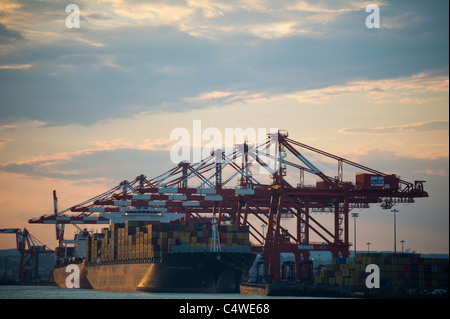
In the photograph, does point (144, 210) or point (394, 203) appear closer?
point (394, 203)

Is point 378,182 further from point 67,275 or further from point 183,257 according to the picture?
point 67,275

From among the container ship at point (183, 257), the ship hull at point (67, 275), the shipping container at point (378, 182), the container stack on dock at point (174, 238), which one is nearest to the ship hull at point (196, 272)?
the container ship at point (183, 257)

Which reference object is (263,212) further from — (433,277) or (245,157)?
(433,277)

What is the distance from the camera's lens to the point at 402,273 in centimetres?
9288

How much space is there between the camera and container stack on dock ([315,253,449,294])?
91.8 meters

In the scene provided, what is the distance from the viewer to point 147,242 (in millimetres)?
99312

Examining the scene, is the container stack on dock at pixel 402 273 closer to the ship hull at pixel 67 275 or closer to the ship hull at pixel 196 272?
the ship hull at pixel 196 272

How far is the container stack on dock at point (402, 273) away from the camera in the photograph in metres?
91.8

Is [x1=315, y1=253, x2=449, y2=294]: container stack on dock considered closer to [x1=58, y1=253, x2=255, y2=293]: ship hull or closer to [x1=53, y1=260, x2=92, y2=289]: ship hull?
[x1=58, y1=253, x2=255, y2=293]: ship hull

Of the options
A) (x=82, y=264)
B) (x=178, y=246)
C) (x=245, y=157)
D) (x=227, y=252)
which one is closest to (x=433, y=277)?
(x=227, y=252)

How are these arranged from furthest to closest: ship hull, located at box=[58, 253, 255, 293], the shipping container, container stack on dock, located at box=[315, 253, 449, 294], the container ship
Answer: the shipping container, the container ship, ship hull, located at box=[58, 253, 255, 293], container stack on dock, located at box=[315, 253, 449, 294]

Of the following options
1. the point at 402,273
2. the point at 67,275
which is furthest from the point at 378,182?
the point at 67,275

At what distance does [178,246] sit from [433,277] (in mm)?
31116

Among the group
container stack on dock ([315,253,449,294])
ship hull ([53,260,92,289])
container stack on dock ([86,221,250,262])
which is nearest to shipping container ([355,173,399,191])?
container stack on dock ([315,253,449,294])
